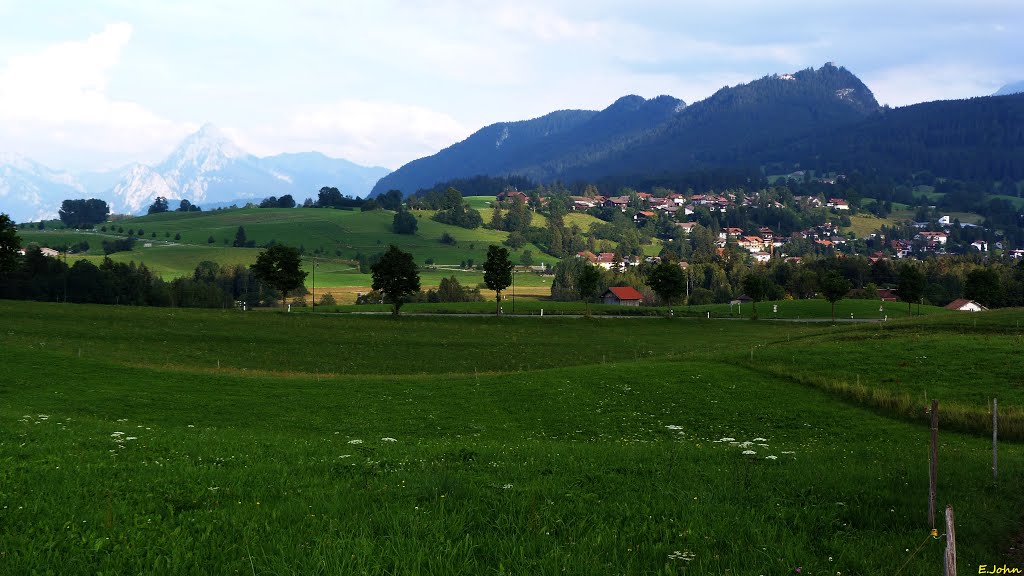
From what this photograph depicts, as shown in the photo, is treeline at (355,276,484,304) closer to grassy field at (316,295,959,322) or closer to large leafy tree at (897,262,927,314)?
grassy field at (316,295,959,322)

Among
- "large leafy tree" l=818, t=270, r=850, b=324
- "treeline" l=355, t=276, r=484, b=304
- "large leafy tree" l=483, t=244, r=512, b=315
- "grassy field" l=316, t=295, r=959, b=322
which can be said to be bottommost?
"grassy field" l=316, t=295, r=959, b=322

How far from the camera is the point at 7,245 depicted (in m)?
96.2

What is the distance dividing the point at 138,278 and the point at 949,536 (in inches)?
6251

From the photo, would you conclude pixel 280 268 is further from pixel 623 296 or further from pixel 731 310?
pixel 623 296

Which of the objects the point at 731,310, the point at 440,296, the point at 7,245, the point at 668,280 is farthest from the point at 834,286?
the point at 7,245

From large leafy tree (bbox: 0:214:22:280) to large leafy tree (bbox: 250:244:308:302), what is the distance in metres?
33.7

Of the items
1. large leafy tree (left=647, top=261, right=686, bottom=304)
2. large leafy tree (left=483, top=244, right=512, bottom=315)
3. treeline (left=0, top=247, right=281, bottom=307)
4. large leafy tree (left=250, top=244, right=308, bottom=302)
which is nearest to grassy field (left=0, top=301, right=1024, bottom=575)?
large leafy tree (left=250, top=244, right=308, bottom=302)

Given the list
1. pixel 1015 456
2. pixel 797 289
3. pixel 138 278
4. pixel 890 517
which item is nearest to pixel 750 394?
pixel 1015 456

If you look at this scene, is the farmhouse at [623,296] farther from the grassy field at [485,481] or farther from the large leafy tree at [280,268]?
the grassy field at [485,481]

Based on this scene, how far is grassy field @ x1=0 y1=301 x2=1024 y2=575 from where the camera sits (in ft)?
32.3

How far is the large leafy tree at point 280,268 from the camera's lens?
389 ft

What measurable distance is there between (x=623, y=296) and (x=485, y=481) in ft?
590

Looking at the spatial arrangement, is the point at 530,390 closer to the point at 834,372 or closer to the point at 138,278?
the point at 834,372

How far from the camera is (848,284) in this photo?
122312 mm
